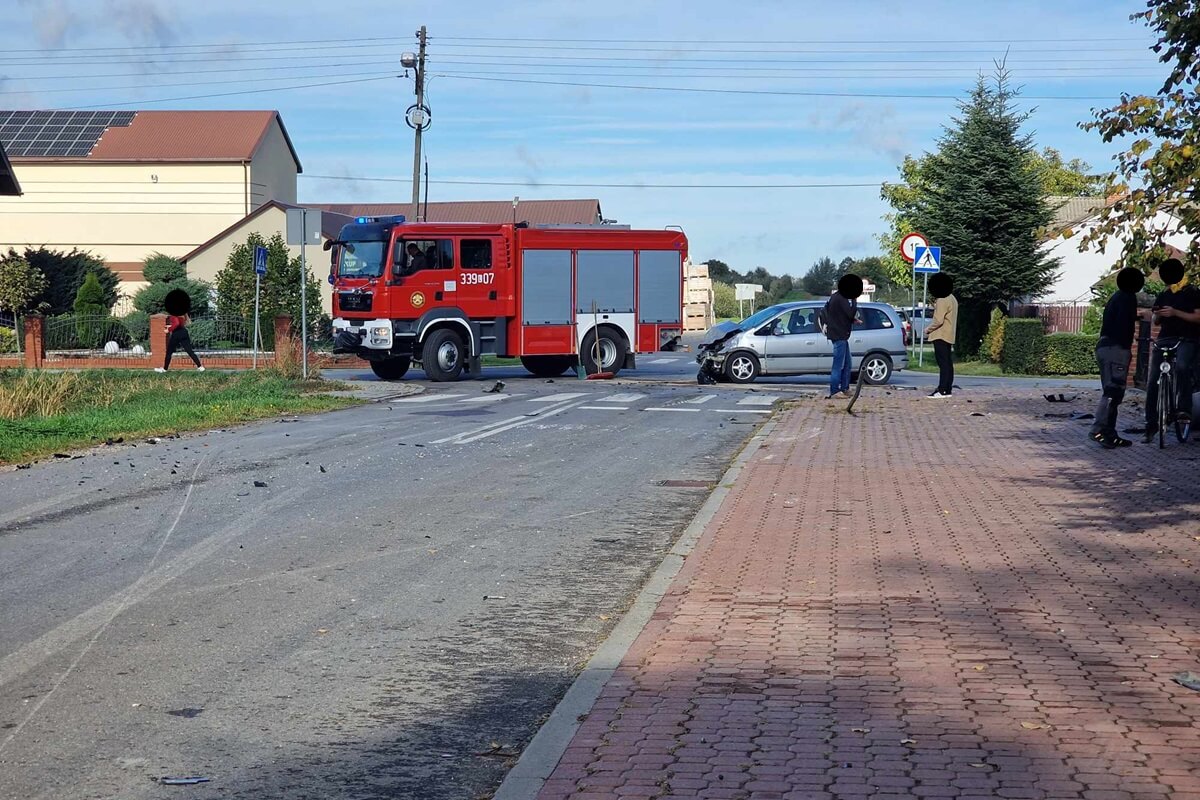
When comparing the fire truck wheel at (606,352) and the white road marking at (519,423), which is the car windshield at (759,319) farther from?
the white road marking at (519,423)

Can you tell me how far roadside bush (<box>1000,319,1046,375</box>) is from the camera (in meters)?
33.0

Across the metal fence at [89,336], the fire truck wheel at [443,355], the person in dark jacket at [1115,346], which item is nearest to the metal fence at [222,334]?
the metal fence at [89,336]

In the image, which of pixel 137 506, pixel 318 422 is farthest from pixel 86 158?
pixel 137 506

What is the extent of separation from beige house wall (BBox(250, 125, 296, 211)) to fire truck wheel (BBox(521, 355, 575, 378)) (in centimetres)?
4478

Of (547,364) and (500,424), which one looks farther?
(547,364)

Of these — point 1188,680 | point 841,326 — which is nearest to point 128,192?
point 841,326

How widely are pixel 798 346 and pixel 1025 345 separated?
975 cm

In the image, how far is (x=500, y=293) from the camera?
28.0 meters

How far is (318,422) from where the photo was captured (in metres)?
18.5

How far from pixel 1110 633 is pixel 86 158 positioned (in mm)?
70436

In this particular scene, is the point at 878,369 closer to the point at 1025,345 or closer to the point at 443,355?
the point at 443,355

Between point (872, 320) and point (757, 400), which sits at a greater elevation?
point (872, 320)

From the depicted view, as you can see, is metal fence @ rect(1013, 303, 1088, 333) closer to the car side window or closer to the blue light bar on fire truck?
the car side window

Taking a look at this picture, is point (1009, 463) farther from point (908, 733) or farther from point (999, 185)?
point (999, 185)
